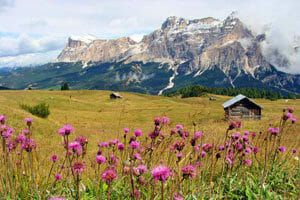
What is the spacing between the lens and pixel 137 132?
3652 millimetres

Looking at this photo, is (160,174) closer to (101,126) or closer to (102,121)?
(101,126)

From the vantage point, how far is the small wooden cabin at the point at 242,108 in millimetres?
52875

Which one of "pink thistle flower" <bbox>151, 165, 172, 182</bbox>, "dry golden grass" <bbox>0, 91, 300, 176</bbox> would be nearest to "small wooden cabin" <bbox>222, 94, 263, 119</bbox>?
"dry golden grass" <bbox>0, 91, 300, 176</bbox>

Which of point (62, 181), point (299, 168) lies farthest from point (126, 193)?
point (299, 168)

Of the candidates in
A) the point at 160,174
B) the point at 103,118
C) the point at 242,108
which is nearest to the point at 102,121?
the point at 103,118

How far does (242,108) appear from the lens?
53.9 m

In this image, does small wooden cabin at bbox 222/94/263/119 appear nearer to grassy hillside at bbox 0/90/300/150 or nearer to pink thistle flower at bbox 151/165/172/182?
grassy hillside at bbox 0/90/300/150

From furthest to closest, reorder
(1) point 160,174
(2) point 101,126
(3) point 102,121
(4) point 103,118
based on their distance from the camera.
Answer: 1. (4) point 103,118
2. (3) point 102,121
3. (2) point 101,126
4. (1) point 160,174

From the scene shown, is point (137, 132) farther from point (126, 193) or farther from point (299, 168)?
point (299, 168)

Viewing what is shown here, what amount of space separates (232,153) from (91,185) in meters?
2.86

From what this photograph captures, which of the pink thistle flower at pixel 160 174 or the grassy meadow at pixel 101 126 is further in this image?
the grassy meadow at pixel 101 126

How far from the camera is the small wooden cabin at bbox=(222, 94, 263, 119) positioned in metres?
52.9

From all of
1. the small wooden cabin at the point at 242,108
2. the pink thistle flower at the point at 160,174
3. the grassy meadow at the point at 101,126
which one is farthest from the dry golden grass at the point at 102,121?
the small wooden cabin at the point at 242,108

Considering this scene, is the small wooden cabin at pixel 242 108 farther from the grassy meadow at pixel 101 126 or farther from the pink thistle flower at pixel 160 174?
the pink thistle flower at pixel 160 174
